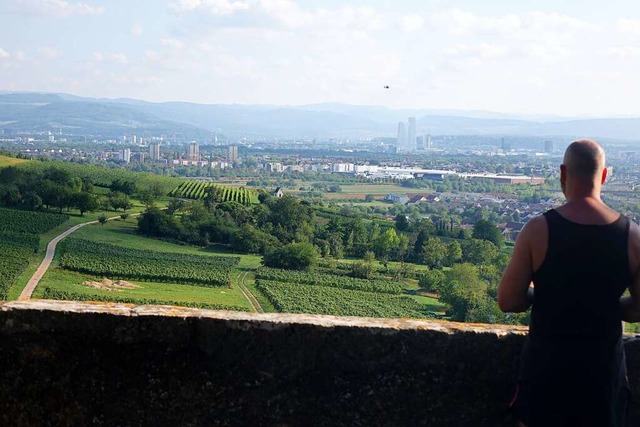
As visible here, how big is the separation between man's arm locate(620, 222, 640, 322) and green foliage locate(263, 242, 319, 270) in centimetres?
4111

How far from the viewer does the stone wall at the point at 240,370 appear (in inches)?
116

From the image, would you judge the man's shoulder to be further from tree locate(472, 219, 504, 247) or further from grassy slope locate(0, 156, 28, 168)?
grassy slope locate(0, 156, 28, 168)

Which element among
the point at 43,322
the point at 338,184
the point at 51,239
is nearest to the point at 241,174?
the point at 338,184

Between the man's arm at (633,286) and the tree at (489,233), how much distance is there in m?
44.4

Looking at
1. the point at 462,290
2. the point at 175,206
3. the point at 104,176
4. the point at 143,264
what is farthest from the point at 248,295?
the point at 104,176

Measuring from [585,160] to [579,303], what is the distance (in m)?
0.49

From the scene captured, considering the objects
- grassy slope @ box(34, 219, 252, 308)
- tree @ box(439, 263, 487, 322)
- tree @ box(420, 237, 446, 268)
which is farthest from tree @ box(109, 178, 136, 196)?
tree @ box(439, 263, 487, 322)

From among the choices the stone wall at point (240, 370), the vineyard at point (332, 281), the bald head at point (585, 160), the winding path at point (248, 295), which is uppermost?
the bald head at point (585, 160)

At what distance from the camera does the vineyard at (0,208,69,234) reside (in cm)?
4347

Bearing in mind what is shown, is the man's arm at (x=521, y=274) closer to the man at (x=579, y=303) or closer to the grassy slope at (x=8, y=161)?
the man at (x=579, y=303)

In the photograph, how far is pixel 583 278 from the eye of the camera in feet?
8.04

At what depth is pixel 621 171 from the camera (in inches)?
1674

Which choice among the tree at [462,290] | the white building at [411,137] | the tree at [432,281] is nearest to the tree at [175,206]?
the tree at [432,281]

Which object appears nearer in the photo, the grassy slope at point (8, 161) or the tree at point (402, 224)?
the tree at point (402, 224)
